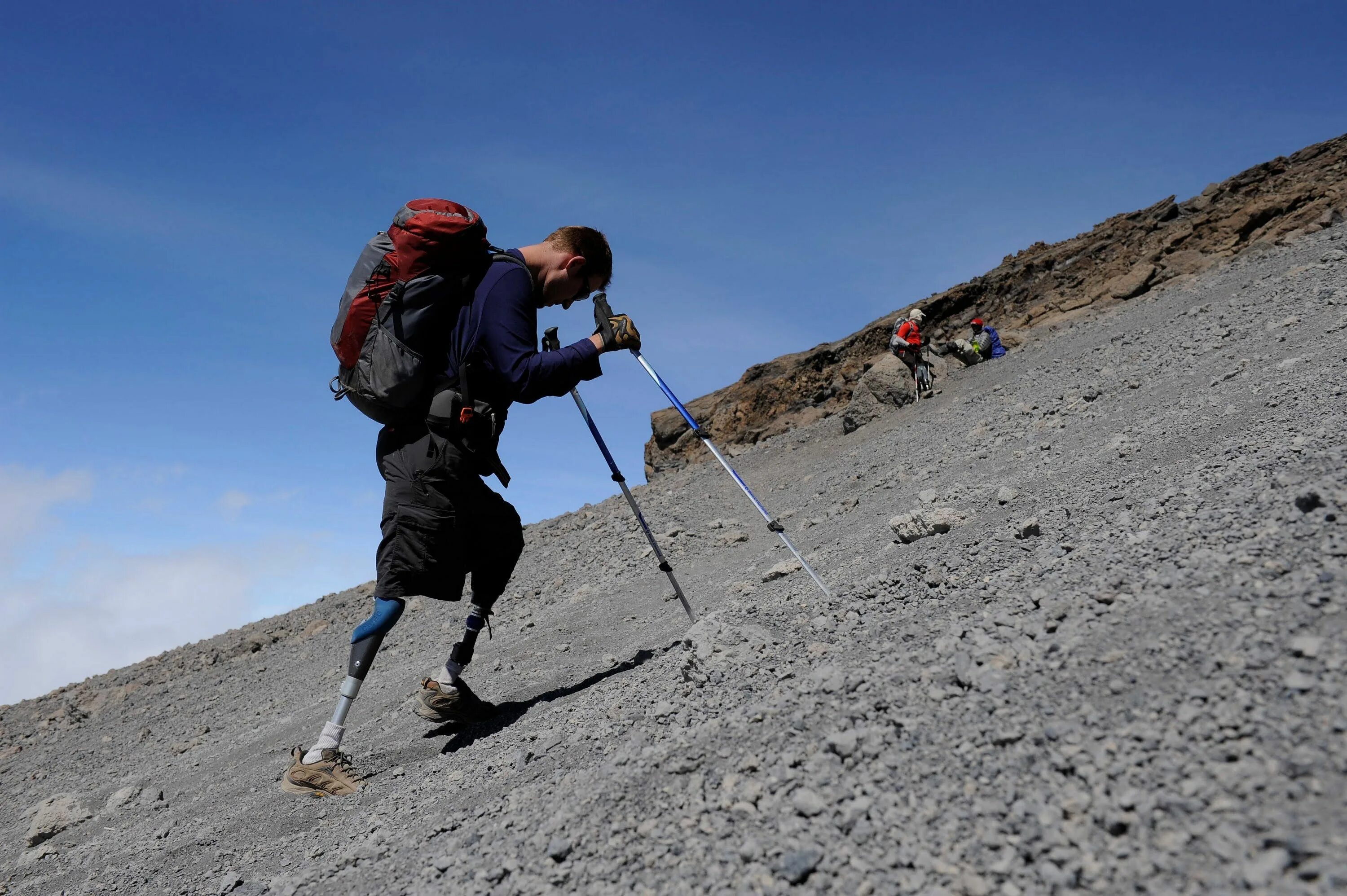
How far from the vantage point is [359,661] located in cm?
452

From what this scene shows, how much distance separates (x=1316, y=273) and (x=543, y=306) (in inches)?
476

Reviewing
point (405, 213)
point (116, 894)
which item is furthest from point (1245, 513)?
point (116, 894)

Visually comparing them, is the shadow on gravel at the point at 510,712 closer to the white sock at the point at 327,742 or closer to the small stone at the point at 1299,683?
the white sock at the point at 327,742

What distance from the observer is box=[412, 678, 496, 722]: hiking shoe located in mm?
5008

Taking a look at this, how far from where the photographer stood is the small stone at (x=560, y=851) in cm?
269

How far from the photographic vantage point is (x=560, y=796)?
3.13 metres

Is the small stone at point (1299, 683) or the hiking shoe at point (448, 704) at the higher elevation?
the hiking shoe at point (448, 704)

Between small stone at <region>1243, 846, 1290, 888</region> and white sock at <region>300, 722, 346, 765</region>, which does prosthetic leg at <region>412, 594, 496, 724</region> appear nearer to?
white sock at <region>300, 722, 346, 765</region>

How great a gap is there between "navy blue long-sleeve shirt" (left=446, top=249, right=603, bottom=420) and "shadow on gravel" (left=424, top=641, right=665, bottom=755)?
6.38 ft

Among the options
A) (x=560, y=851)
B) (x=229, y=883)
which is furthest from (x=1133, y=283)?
(x=229, y=883)

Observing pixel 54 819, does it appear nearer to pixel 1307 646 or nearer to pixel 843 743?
pixel 843 743

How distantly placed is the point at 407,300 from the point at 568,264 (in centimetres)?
96

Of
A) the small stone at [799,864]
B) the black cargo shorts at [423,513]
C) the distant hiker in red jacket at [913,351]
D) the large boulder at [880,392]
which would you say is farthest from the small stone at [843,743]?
the distant hiker in red jacket at [913,351]

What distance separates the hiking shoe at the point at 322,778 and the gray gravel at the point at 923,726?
9cm
